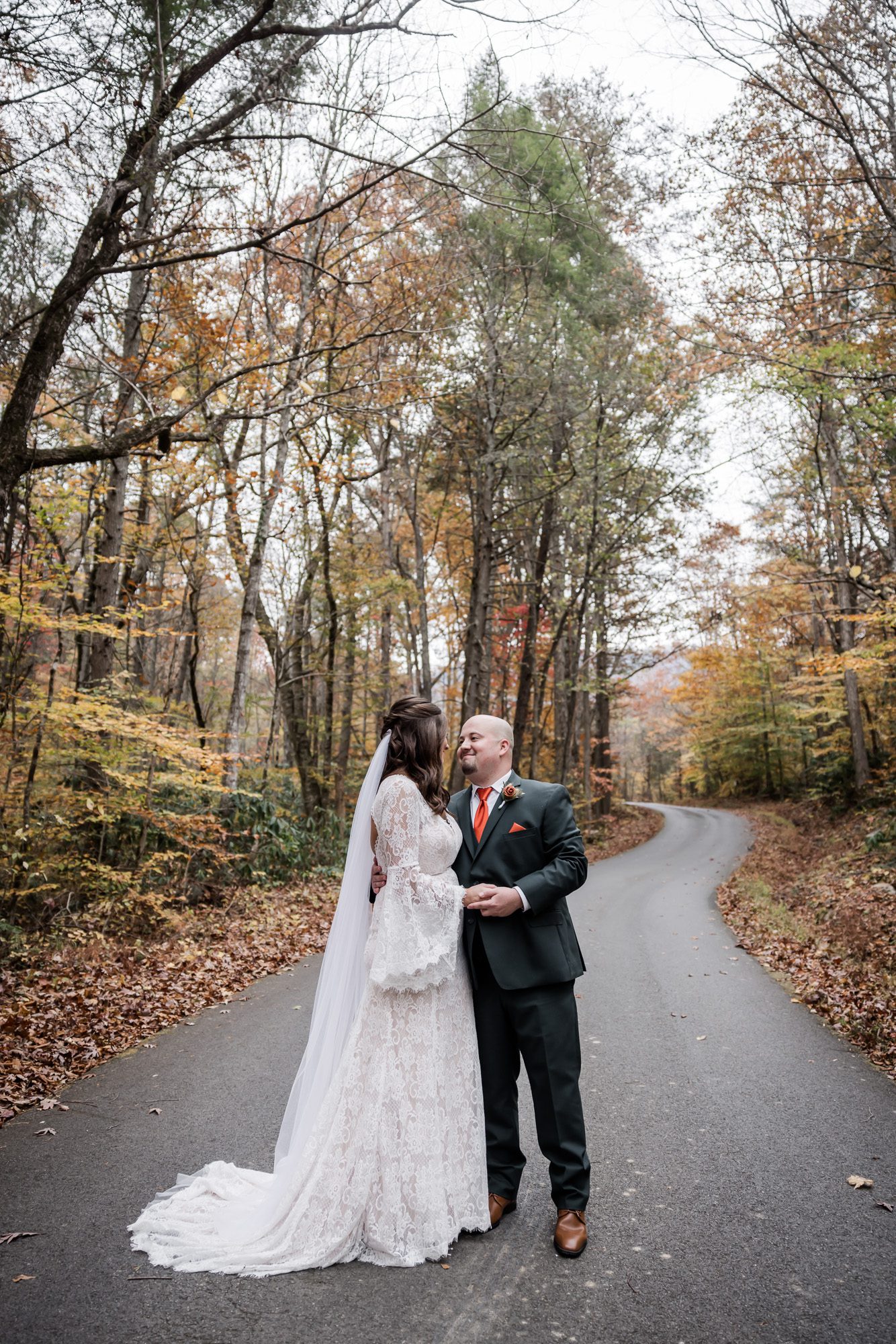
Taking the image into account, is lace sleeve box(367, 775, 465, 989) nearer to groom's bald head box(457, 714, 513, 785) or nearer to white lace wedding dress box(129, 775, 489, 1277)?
white lace wedding dress box(129, 775, 489, 1277)

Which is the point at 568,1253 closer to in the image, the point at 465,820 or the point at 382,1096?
the point at 382,1096

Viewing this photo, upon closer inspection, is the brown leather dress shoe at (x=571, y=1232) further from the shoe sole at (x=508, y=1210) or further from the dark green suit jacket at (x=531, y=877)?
the dark green suit jacket at (x=531, y=877)

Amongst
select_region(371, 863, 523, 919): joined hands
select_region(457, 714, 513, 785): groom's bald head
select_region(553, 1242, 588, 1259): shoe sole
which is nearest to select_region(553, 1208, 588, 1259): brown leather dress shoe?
select_region(553, 1242, 588, 1259): shoe sole

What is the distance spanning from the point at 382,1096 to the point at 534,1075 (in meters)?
0.67

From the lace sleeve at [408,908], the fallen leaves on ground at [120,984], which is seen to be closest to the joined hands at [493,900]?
the lace sleeve at [408,908]

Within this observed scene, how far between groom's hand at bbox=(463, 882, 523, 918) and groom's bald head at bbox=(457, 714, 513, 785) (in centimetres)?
54

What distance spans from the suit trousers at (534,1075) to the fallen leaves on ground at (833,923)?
329 centimetres

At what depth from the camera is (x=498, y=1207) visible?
3211mm

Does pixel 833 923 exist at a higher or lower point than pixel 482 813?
lower

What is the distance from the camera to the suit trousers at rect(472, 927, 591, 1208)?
3.14m

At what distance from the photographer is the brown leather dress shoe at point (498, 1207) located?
319cm

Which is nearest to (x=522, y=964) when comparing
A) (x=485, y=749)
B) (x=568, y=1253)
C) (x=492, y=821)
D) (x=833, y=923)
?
(x=492, y=821)

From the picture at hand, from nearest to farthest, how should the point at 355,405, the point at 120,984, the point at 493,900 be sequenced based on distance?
the point at 493,900 < the point at 120,984 < the point at 355,405

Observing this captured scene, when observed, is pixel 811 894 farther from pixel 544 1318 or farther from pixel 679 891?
pixel 544 1318
